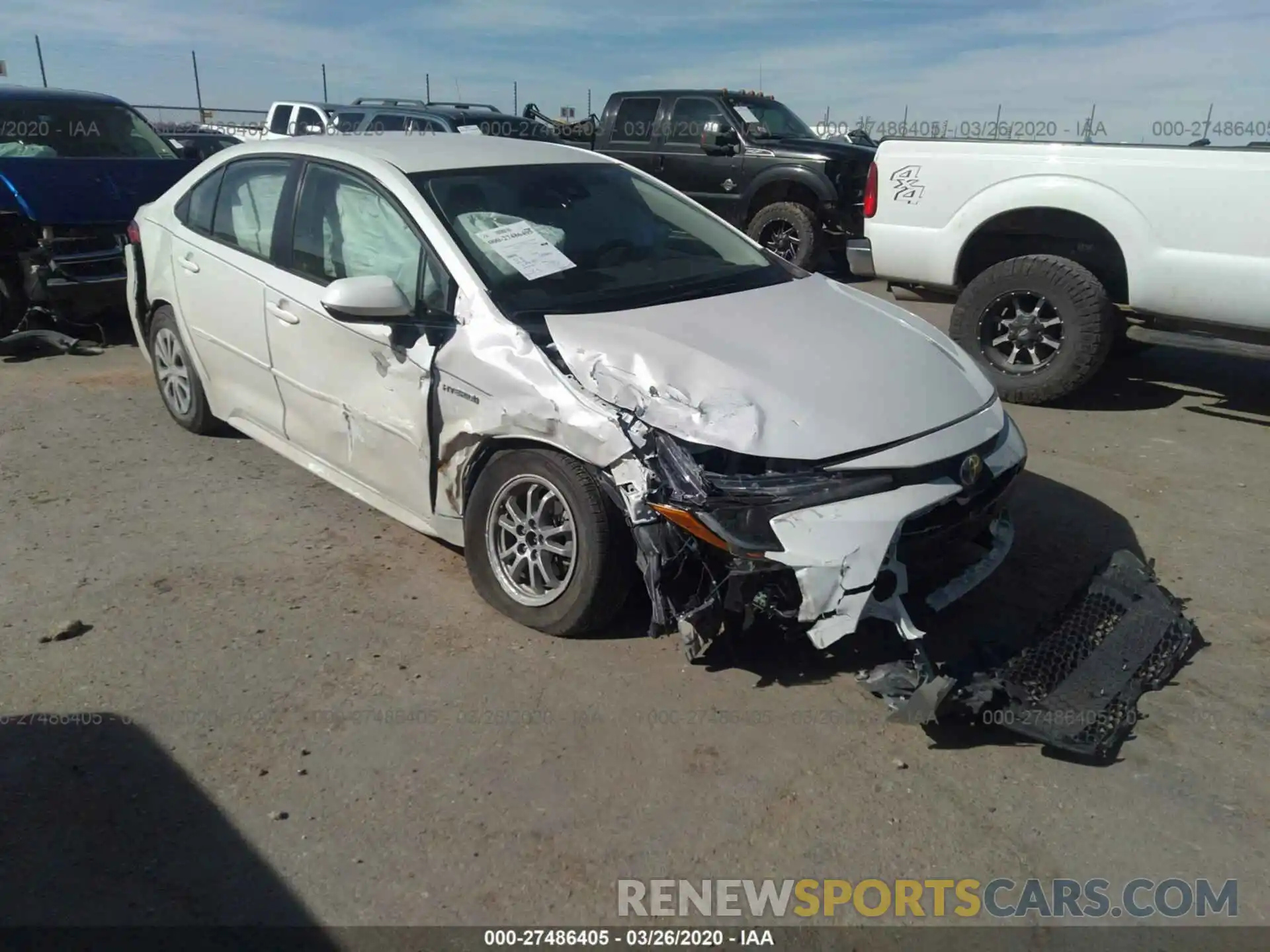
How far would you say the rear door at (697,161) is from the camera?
11430mm

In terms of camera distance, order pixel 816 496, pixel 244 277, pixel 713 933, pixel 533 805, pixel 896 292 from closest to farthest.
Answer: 1. pixel 713 933
2. pixel 533 805
3. pixel 816 496
4. pixel 244 277
5. pixel 896 292

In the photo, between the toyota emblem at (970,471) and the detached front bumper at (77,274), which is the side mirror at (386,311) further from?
the detached front bumper at (77,274)

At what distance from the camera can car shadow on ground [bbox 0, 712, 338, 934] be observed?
247cm

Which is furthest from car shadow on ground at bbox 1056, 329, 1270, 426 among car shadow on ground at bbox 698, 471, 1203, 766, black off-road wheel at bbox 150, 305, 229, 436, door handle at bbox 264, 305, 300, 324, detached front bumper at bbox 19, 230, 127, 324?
detached front bumper at bbox 19, 230, 127, 324

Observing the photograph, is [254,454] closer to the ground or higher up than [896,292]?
closer to the ground

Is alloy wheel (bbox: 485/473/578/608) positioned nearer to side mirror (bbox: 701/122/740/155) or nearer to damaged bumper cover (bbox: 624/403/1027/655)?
damaged bumper cover (bbox: 624/403/1027/655)

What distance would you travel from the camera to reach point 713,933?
8.06 ft

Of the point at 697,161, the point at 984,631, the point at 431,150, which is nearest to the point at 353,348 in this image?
the point at 431,150

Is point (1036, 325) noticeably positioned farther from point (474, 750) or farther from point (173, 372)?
point (173, 372)

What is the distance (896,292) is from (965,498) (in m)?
4.22

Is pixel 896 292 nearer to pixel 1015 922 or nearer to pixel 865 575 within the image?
pixel 865 575

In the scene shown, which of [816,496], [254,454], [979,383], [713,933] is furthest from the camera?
[254,454]

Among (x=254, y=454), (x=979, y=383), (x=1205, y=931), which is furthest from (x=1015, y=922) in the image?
(x=254, y=454)

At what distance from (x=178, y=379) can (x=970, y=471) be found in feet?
14.2
